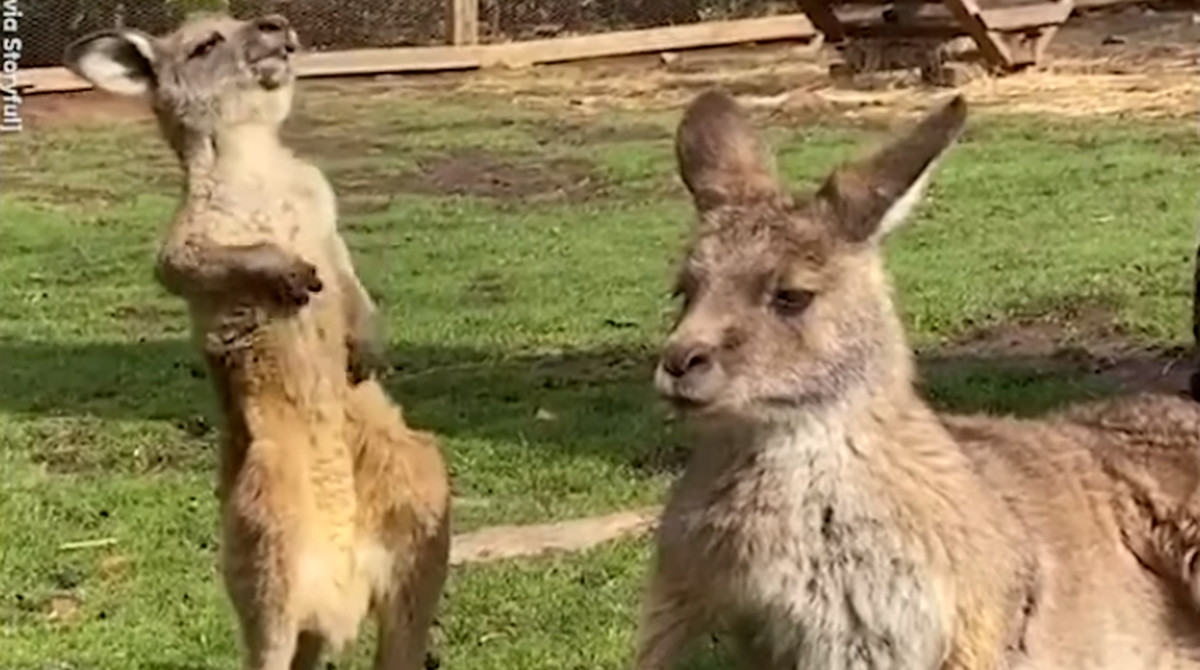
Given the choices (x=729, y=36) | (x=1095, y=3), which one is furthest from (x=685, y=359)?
(x=1095, y=3)

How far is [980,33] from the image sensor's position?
1734cm

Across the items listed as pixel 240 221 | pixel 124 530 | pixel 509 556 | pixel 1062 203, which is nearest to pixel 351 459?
pixel 240 221

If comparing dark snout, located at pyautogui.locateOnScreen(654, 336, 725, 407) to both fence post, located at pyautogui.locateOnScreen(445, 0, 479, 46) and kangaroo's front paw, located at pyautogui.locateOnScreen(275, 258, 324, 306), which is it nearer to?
kangaroo's front paw, located at pyautogui.locateOnScreen(275, 258, 324, 306)

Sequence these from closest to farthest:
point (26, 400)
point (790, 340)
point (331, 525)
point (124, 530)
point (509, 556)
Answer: point (790, 340) → point (331, 525) → point (509, 556) → point (124, 530) → point (26, 400)

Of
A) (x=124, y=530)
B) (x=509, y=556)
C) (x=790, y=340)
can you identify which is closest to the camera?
(x=790, y=340)

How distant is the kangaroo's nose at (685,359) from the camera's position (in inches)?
161

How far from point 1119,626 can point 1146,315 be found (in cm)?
499

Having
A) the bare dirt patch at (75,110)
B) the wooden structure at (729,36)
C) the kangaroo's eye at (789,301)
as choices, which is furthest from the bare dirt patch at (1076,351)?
the bare dirt patch at (75,110)

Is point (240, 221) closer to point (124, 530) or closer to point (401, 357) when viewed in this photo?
point (124, 530)

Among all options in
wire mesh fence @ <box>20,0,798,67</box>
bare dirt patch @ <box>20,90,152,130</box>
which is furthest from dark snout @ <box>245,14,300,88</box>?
bare dirt patch @ <box>20,90,152,130</box>

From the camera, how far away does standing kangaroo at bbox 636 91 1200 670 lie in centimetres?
425

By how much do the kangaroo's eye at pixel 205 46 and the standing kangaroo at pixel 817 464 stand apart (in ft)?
5.21

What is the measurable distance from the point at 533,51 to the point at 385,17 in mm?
1188

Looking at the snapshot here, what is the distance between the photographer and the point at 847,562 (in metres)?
4.40
